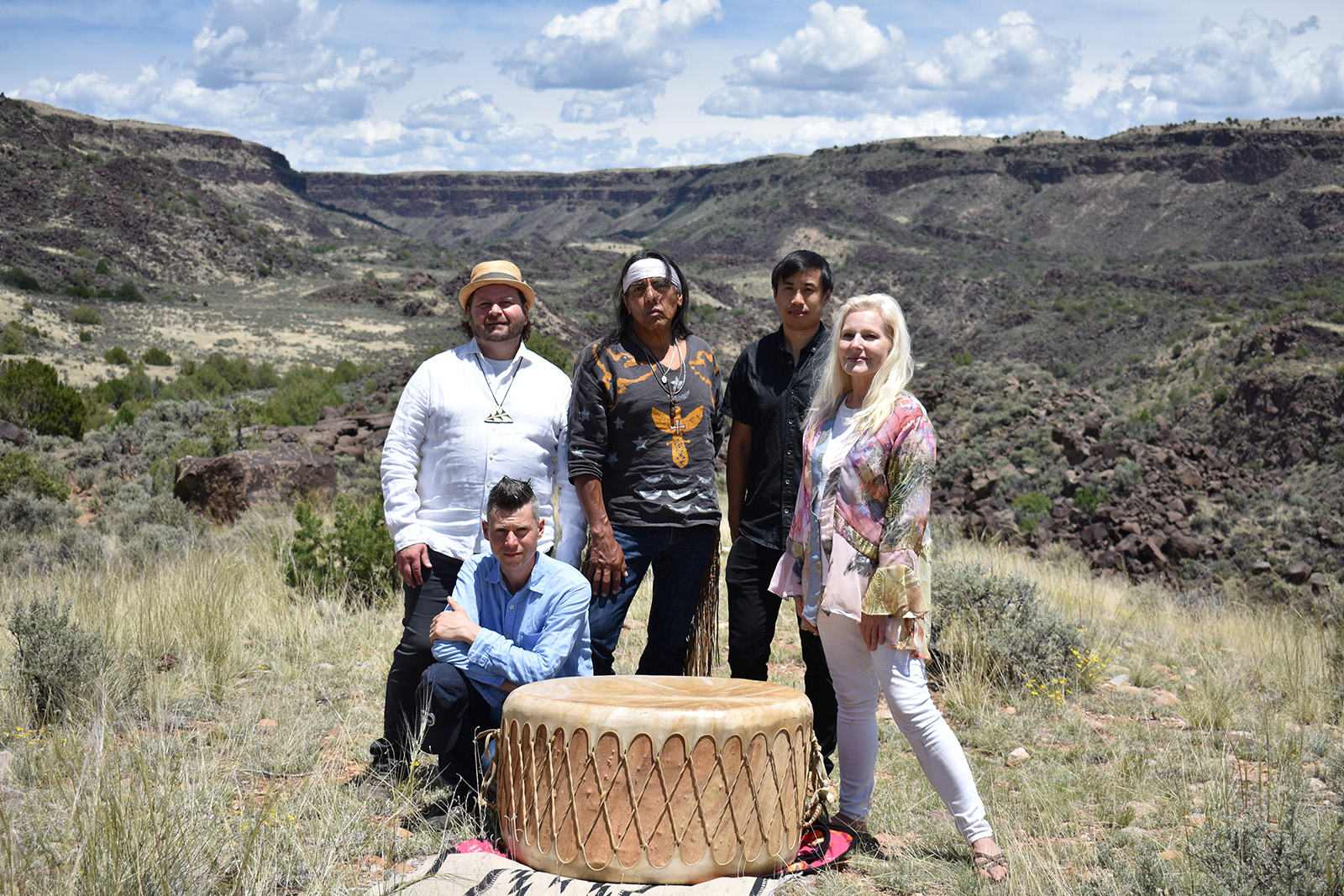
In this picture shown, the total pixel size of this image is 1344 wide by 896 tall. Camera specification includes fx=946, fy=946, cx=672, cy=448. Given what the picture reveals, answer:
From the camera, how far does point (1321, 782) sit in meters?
3.98

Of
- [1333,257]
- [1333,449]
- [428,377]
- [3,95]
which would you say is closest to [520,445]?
[428,377]

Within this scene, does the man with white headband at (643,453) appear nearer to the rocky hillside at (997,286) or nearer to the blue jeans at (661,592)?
the blue jeans at (661,592)

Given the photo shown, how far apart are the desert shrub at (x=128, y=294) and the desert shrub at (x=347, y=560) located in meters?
46.5

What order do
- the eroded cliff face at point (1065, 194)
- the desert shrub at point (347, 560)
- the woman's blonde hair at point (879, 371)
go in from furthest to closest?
the eroded cliff face at point (1065, 194) → the desert shrub at point (347, 560) → the woman's blonde hair at point (879, 371)

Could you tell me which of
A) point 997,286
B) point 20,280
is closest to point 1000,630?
point 20,280

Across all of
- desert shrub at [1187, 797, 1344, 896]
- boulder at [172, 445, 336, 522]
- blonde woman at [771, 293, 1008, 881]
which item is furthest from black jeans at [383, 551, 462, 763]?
boulder at [172, 445, 336, 522]

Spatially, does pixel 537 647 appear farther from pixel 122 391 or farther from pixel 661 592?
pixel 122 391

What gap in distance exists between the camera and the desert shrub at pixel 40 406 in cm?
1580

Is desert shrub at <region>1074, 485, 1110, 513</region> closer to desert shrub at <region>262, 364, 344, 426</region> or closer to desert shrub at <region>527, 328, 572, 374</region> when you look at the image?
desert shrub at <region>527, 328, 572, 374</region>

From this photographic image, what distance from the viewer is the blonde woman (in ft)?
9.57

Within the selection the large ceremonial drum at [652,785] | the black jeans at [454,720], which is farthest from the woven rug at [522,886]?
the black jeans at [454,720]

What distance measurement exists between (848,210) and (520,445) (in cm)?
8935

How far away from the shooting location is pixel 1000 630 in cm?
554

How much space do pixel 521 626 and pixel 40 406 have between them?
1635 cm
